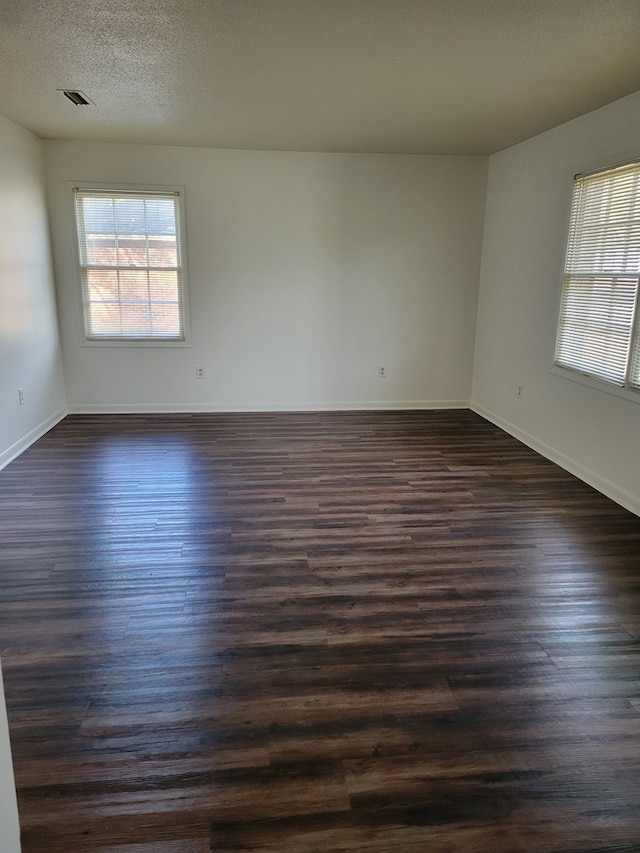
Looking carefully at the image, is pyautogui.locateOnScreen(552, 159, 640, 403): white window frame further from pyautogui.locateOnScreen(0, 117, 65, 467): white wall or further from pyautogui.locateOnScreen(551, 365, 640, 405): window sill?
pyautogui.locateOnScreen(0, 117, 65, 467): white wall

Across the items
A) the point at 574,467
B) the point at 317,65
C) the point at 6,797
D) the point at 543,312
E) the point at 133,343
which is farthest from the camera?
the point at 133,343

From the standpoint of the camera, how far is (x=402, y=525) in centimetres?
335

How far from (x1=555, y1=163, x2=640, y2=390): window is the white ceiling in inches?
22.9

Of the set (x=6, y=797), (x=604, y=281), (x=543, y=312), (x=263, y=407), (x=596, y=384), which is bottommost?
(x=263, y=407)

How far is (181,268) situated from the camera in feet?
18.4

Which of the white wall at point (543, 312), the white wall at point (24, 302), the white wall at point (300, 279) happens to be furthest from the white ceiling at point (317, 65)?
the white wall at point (300, 279)

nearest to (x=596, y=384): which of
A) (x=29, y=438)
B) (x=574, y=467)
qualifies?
(x=574, y=467)

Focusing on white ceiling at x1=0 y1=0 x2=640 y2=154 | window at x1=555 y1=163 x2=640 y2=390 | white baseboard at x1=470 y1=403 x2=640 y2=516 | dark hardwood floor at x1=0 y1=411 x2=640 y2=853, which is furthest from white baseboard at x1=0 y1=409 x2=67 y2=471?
window at x1=555 y1=163 x2=640 y2=390

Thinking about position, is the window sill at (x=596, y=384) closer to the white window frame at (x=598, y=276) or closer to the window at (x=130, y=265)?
the white window frame at (x=598, y=276)

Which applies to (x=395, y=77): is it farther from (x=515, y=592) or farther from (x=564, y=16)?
(x=515, y=592)

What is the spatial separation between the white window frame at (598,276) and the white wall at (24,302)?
14.2 feet

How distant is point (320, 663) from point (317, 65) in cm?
304

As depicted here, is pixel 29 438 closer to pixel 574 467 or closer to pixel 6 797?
pixel 6 797

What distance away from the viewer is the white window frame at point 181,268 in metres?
5.36
